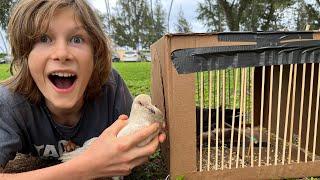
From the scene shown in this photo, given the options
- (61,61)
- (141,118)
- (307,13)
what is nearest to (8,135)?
(61,61)

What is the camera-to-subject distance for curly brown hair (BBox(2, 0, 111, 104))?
3.72ft

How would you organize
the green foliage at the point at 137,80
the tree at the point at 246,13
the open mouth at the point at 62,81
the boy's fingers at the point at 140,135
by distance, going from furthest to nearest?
the tree at the point at 246,13 < the green foliage at the point at 137,80 < the open mouth at the point at 62,81 < the boy's fingers at the point at 140,135

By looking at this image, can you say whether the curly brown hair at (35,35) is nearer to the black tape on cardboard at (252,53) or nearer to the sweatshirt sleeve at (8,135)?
the sweatshirt sleeve at (8,135)

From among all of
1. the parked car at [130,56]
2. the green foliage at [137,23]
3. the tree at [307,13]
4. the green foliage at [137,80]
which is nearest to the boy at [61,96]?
the green foliage at [137,80]

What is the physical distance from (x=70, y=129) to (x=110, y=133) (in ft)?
1.05

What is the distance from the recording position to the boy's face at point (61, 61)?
1.10 meters

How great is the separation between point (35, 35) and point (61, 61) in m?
0.12

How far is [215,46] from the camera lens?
1178 mm

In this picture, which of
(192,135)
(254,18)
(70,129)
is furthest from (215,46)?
(254,18)

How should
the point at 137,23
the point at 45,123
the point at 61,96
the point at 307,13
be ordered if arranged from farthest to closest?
the point at 137,23 → the point at 307,13 → the point at 45,123 → the point at 61,96

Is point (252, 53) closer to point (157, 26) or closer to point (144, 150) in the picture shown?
point (144, 150)

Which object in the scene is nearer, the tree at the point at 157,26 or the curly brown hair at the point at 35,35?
the curly brown hair at the point at 35,35

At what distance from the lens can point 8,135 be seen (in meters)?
1.14

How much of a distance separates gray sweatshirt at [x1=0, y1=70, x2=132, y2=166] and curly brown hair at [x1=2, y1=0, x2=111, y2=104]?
4 centimetres
